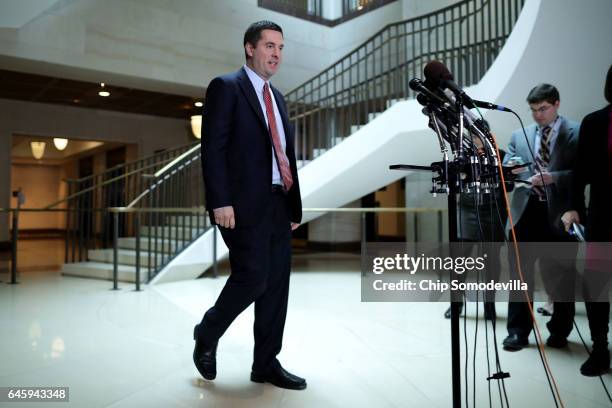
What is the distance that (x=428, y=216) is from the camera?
6738 mm

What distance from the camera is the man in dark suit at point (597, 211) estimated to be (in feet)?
6.54

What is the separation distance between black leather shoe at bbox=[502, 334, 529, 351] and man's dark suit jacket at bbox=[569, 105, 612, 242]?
746 millimetres

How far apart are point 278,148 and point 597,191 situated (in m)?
1.41

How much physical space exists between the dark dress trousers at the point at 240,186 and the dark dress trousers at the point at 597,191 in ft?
4.54

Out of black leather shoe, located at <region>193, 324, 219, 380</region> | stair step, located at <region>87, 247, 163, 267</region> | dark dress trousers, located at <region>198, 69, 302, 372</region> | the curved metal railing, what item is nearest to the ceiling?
the curved metal railing

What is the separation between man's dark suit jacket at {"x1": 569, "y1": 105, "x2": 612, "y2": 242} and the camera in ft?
6.54

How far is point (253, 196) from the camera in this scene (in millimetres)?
1837

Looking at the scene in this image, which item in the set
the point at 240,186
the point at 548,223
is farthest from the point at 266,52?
the point at 548,223

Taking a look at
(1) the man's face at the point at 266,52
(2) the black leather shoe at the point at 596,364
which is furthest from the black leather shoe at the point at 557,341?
(1) the man's face at the point at 266,52

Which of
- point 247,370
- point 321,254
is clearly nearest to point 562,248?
point 247,370

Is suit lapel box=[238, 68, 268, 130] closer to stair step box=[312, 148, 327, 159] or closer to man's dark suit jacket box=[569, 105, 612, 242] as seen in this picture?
man's dark suit jacket box=[569, 105, 612, 242]

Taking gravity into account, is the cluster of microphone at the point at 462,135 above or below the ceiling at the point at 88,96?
below

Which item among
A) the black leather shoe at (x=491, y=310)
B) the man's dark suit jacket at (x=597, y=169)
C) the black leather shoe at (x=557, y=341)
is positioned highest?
the man's dark suit jacket at (x=597, y=169)

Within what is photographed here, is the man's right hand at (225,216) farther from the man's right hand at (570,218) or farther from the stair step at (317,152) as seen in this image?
the stair step at (317,152)
